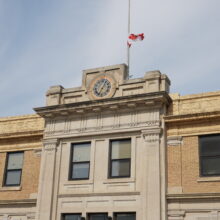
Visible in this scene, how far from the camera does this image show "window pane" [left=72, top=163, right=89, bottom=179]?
2086 centimetres

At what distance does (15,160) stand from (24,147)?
93 cm

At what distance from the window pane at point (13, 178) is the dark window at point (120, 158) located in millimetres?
5509

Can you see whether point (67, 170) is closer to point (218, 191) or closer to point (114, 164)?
point (114, 164)

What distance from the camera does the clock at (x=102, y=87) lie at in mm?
21500

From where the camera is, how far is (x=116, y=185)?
64.7 feet

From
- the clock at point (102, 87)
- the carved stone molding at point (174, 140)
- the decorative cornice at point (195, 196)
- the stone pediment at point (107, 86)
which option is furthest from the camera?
the clock at point (102, 87)

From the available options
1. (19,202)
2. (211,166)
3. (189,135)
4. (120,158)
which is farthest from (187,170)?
(19,202)

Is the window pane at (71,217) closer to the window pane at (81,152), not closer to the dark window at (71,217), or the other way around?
the dark window at (71,217)

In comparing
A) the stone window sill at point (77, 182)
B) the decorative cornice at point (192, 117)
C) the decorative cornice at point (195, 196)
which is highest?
the decorative cornice at point (192, 117)

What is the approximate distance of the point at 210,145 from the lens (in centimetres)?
1891

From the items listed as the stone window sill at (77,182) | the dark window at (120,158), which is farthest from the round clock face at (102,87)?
the stone window sill at (77,182)

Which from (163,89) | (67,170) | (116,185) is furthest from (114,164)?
(163,89)

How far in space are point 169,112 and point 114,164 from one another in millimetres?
3522

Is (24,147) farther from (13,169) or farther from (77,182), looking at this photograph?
(77,182)
